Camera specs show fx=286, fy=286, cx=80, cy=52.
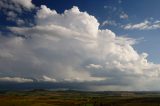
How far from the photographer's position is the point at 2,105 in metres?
112

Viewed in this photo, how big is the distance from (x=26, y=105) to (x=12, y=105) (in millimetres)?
5768

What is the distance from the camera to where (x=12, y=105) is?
114062 millimetres

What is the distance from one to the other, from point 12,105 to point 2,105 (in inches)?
A: 161

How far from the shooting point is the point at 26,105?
11675cm

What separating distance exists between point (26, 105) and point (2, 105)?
984 centimetres
